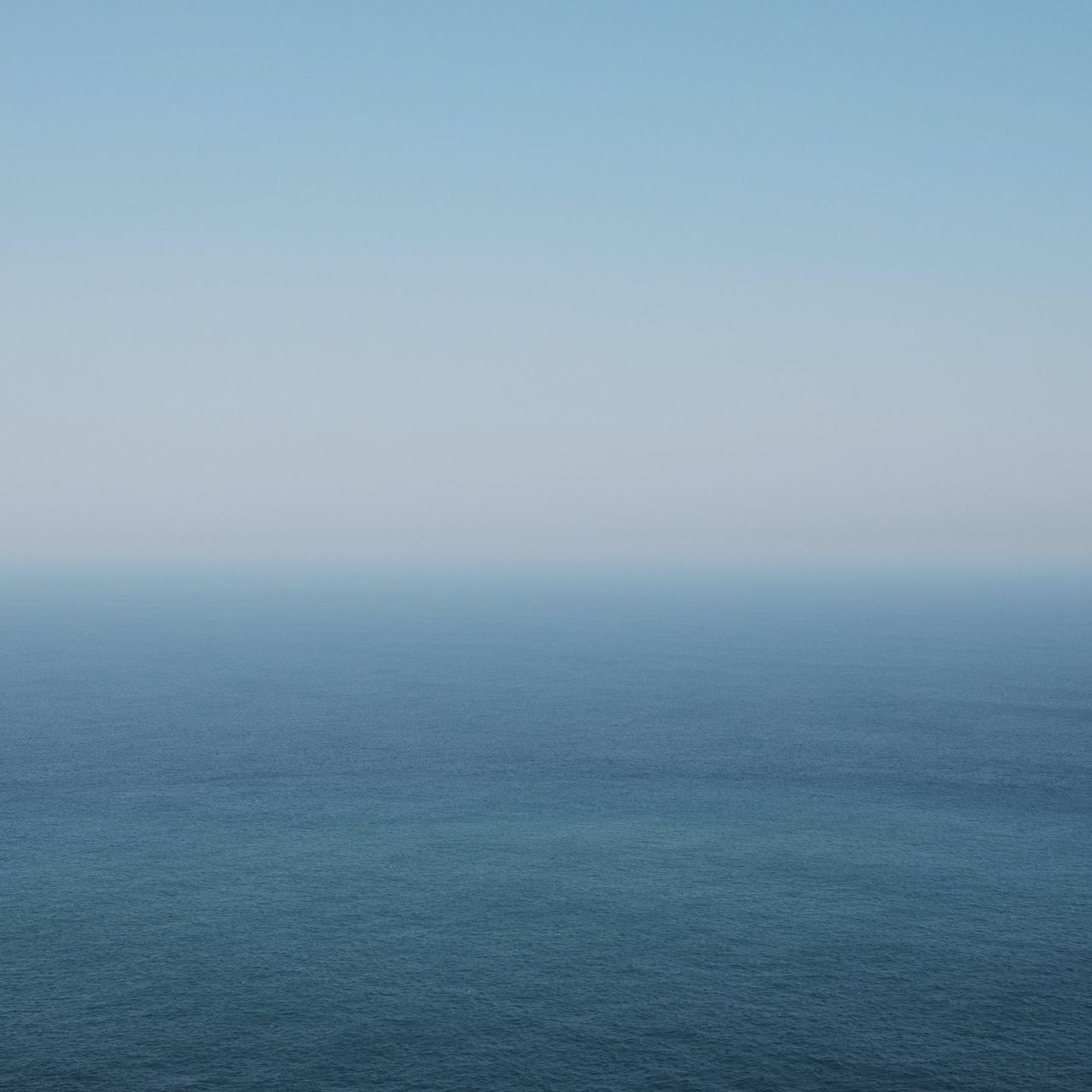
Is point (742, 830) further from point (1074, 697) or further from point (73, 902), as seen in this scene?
point (1074, 697)

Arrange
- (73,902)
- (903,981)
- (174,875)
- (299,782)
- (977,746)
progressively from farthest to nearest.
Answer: (977,746) < (299,782) < (174,875) < (73,902) < (903,981)

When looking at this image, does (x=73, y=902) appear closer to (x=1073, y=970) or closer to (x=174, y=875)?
(x=174, y=875)

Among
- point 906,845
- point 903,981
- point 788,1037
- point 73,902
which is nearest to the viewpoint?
point 788,1037

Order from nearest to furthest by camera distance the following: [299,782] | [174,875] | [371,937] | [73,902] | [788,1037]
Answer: [788,1037] → [371,937] → [73,902] → [174,875] → [299,782]

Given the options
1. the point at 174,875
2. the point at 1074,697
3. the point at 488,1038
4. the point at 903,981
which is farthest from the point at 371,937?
the point at 1074,697

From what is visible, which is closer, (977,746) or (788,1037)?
(788,1037)

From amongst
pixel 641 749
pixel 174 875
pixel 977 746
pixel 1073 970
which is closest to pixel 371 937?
pixel 174 875
